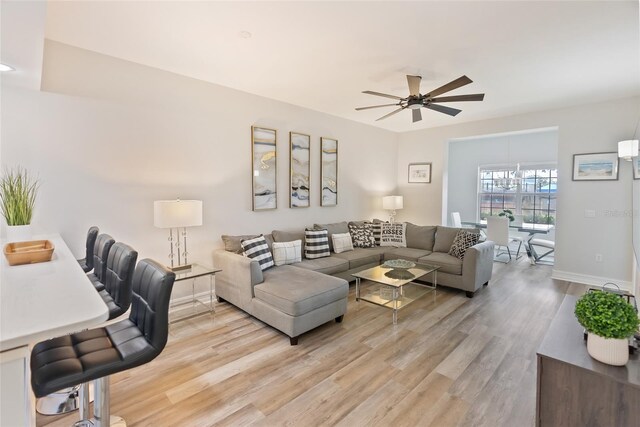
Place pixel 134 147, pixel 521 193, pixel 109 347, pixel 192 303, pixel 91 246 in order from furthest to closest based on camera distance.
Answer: pixel 521 193 → pixel 192 303 → pixel 134 147 → pixel 91 246 → pixel 109 347

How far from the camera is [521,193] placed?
279 inches

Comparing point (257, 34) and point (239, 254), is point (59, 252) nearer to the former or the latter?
point (239, 254)

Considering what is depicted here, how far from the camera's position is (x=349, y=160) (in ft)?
18.5

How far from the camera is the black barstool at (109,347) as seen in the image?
47.5 inches

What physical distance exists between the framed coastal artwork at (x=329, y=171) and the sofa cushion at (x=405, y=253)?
1.31m

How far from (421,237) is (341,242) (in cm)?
144

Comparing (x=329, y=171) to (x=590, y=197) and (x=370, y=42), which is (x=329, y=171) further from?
(x=590, y=197)

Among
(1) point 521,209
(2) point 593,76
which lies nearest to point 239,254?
(2) point 593,76

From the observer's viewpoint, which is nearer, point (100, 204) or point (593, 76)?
point (100, 204)

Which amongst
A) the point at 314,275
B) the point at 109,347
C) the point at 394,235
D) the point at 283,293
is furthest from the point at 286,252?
the point at 109,347

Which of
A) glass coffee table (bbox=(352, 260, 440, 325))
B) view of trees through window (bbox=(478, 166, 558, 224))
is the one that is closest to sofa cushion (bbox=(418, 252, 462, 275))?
glass coffee table (bbox=(352, 260, 440, 325))

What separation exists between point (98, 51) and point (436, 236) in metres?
4.94

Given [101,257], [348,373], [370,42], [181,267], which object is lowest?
[348,373]

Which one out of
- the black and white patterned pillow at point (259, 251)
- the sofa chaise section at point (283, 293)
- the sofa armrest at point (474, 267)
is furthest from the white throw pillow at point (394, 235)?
the black and white patterned pillow at point (259, 251)
